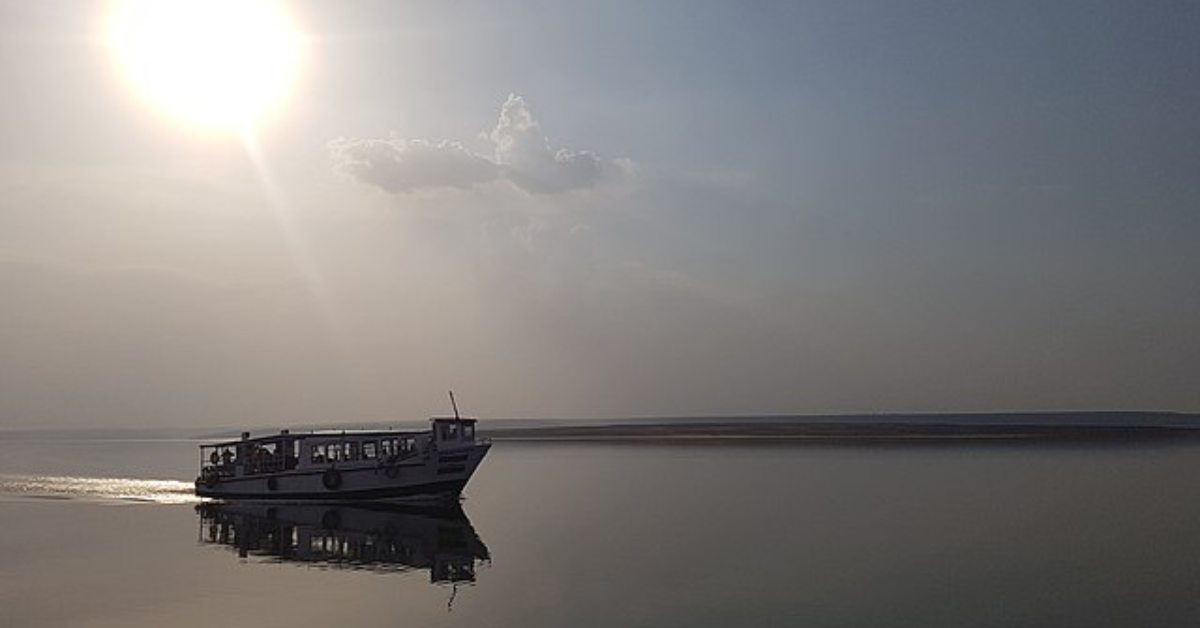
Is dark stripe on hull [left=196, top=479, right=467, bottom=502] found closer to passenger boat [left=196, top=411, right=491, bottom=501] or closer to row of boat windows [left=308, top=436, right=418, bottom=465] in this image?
passenger boat [left=196, top=411, right=491, bottom=501]

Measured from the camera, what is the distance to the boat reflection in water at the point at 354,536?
31719 mm

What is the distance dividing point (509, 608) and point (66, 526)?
28.5 metres

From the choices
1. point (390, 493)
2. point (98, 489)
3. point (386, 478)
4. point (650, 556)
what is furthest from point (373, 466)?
point (98, 489)

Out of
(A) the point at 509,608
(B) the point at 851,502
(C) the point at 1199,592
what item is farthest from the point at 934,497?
(A) the point at 509,608

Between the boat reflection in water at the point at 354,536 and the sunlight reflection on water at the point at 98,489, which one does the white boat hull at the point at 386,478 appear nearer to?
the boat reflection in water at the point at 354,536

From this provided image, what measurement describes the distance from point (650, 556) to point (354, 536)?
13576mm

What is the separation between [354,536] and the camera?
39.0m

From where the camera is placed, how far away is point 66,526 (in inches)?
1725

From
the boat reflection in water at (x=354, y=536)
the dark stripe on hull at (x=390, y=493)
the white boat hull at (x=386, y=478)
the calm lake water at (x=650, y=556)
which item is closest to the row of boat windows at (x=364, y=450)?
the white boat hull at (x=386, y=478)

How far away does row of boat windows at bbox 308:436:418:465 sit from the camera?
48531 millimetres

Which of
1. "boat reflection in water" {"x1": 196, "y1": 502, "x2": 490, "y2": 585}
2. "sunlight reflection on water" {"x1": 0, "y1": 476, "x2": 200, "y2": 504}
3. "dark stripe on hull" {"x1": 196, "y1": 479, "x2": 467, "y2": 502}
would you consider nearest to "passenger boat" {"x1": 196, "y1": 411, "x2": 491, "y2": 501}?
"dark stripe on hull" {"x1": 196, "y1": 479, "x2": 467, "y2": 502}

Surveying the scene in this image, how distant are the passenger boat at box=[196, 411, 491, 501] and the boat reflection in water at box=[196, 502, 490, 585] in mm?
817

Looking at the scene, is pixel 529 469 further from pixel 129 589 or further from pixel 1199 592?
pixel 1199 592

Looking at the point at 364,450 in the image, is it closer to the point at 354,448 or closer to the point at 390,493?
the point at 354,448
